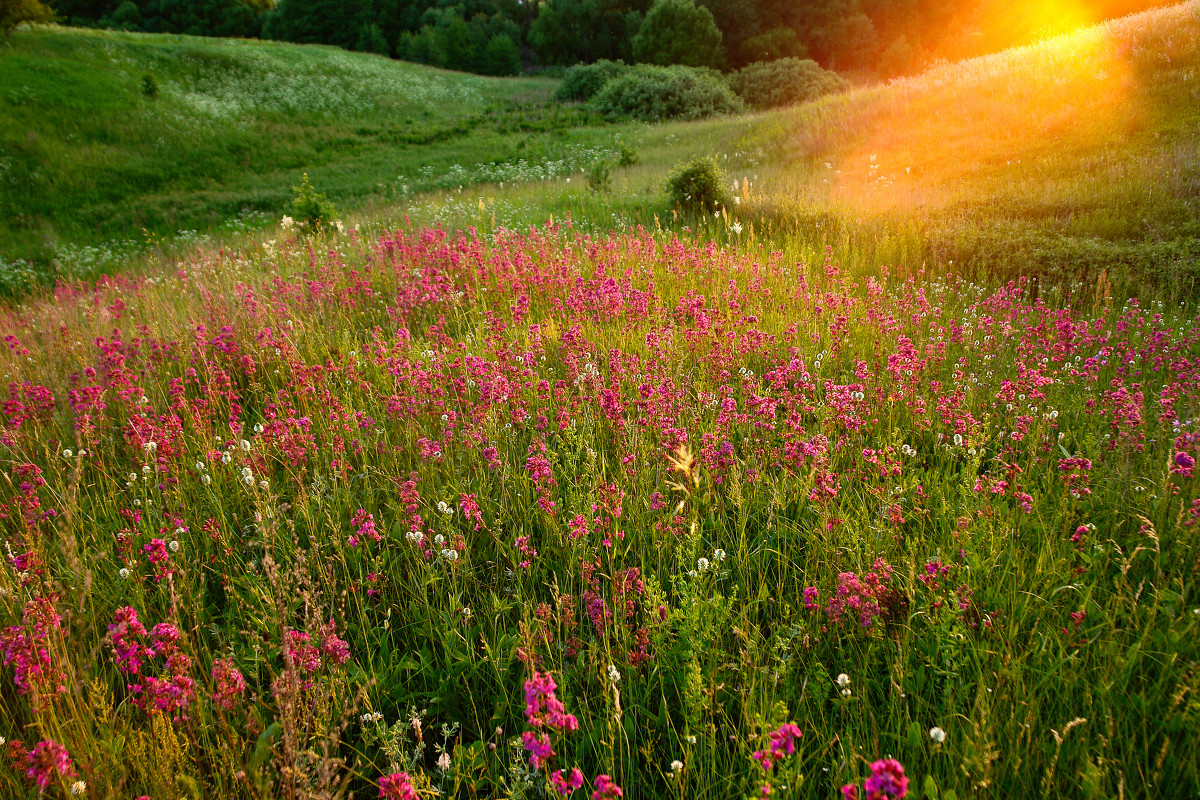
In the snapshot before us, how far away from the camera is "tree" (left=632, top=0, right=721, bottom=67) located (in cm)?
4369

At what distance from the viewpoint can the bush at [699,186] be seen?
9.70 meters

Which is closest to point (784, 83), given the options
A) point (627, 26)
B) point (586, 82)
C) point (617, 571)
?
point (586, 82)

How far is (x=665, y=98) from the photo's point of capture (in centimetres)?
3048

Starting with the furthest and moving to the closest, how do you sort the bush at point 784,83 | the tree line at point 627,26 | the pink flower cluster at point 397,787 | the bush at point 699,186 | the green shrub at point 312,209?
the tree line at point 627,26 < the bush at point 784,83 < the green shrub at point 312,209 < the bush at point 699,186 < the pink flower cluster at point 397,787

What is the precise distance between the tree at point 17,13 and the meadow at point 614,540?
108 ft

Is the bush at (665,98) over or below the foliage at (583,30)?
below

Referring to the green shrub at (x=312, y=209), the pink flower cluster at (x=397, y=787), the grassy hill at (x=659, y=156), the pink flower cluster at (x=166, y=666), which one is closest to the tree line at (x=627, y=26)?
the grassy hill at (x=659, y=156)

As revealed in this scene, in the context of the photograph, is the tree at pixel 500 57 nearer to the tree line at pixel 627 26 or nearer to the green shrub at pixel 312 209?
the tree line at pixel 627 26

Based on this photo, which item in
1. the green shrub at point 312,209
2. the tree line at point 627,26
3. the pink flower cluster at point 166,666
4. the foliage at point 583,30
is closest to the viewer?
the pink flower cluster at point 166,666

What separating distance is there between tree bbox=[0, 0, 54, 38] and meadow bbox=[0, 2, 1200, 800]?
108ft

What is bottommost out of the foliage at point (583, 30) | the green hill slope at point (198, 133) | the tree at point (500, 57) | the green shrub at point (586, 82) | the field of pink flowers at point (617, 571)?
the field of pink flowers at point (617, 571)

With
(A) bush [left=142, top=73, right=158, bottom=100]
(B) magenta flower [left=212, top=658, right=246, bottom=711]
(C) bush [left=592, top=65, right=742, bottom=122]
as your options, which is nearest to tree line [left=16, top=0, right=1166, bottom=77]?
(A) bush [left=142, top=73, right=158, bottom=100]

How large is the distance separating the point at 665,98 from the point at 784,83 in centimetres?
854

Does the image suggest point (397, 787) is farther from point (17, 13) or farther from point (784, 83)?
point (17, 13)
